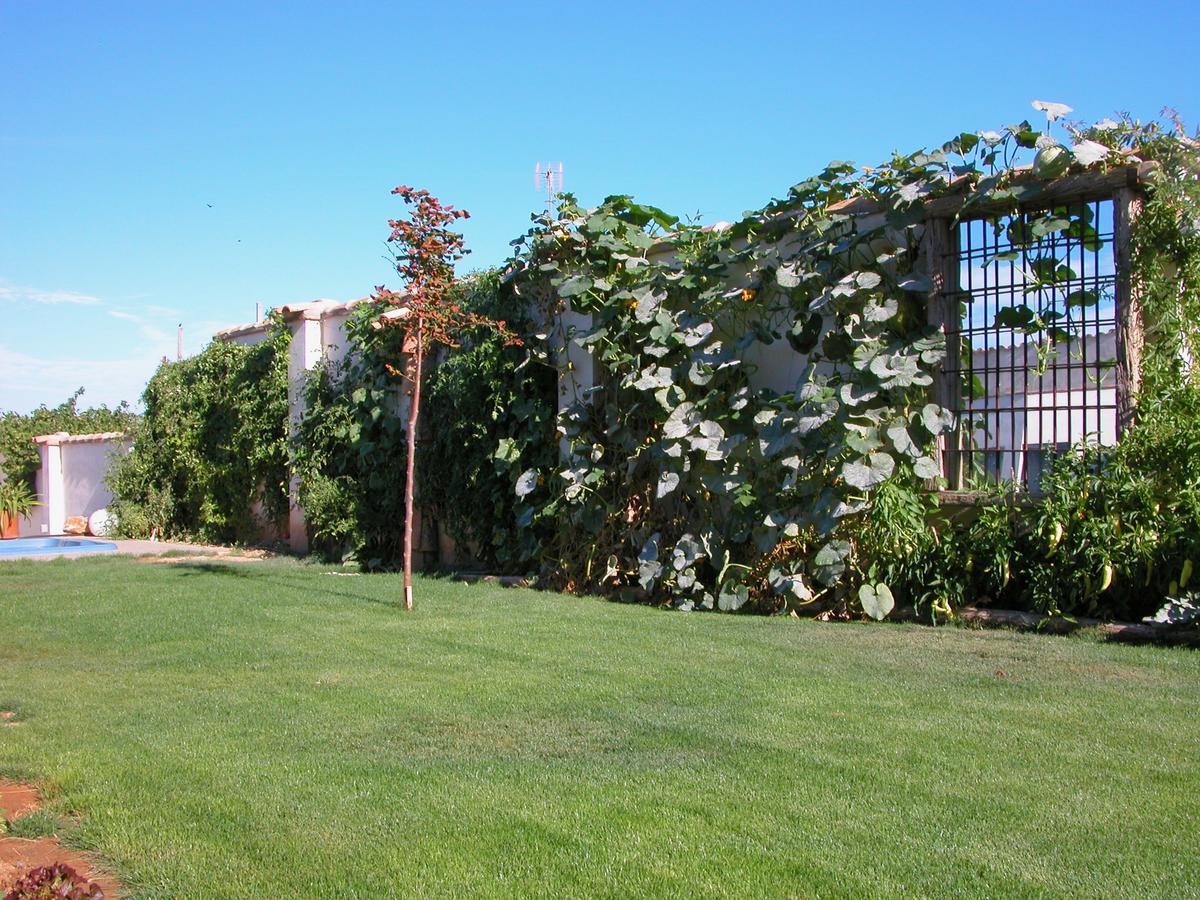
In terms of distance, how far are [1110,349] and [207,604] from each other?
6852 mm

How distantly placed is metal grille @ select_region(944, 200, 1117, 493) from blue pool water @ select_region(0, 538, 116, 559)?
1051 centimetres

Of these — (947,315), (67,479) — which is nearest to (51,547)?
(67,479)

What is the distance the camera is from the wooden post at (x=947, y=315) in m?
8.20

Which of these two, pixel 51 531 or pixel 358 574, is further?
pixel 51 531

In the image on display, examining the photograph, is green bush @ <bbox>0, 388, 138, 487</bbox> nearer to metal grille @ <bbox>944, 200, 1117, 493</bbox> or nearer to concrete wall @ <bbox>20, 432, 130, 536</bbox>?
concrete wall @ <bbox>20, 432, 130, 536</bbox>

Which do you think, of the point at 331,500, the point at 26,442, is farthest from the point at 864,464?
the point at 26,442

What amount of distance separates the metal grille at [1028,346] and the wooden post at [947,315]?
1 centimetres

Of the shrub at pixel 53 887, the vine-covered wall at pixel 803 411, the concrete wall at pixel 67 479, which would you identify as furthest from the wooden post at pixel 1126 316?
the concrete wall at pixel 67 479

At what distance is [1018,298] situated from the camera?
795cm

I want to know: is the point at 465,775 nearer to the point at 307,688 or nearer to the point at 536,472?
the point at 307,688

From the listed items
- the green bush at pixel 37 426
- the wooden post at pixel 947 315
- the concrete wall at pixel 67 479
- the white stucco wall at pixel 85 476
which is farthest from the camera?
the green bush at pixel 37 426

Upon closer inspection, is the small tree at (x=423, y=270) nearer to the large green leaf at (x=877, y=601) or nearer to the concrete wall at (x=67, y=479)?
the large green leaf at (x=877, y=601)

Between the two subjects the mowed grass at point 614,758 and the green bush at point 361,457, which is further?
the green bush at point 361,457

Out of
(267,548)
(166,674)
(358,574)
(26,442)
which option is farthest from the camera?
(26,442)
